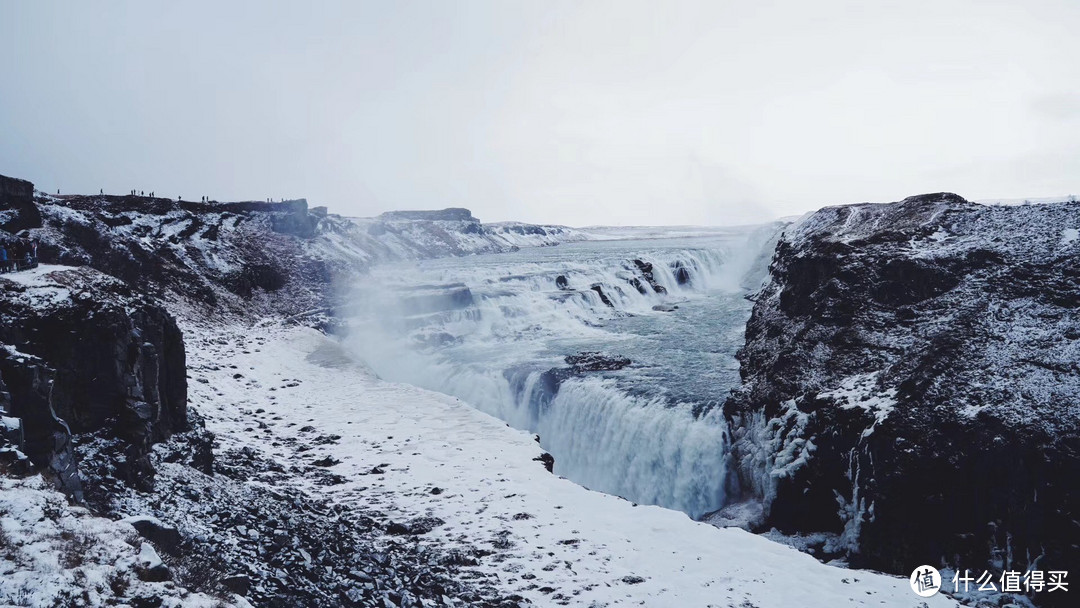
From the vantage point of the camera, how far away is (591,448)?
22.4m

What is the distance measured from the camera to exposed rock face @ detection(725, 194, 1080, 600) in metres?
12.2

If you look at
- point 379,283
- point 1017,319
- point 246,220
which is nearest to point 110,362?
point 1017,319

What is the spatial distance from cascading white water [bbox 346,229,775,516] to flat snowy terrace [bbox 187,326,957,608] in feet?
15.6

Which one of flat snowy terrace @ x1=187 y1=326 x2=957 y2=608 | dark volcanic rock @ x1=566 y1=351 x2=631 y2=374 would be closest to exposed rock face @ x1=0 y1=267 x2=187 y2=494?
flat snowy terrace @ x1=187 y1=326 x2=957 y2=608

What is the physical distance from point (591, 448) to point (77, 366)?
16.0 m

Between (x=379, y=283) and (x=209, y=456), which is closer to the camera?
(x=209, y=456)

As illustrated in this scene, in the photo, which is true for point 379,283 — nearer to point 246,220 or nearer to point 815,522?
point 246,220

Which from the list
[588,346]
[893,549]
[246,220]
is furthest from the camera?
[246,220]

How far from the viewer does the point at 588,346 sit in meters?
33.1

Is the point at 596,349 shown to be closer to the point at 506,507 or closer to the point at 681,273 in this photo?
the point at 506,507

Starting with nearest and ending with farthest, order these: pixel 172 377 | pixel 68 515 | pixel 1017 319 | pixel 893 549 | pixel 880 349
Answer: pixel 68 515, pixel 893 549, pixel 172 377, pixel 1017 319, pixel 880 349

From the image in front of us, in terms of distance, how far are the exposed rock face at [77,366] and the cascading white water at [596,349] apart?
46.4ft

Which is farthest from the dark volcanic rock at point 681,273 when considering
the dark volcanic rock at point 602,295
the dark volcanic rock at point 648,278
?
the dark volcanic rock at point 602,295

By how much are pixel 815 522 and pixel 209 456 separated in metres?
15.0
